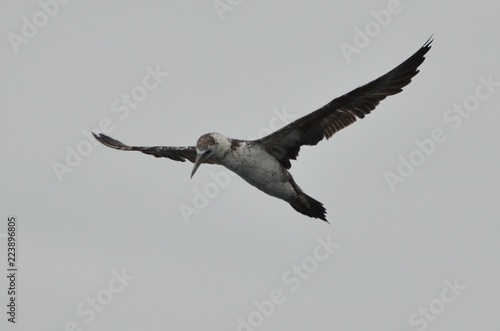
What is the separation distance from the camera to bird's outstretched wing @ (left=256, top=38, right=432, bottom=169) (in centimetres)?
2597

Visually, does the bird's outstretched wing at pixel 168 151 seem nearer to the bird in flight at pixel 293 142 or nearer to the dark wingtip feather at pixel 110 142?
the dark wingtip feather at pixel 110 142

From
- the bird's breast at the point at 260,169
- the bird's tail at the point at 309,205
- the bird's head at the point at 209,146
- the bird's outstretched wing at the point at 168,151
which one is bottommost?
the bird's tail at the point at 309,205

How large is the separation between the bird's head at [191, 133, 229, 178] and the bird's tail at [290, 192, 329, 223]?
220cm

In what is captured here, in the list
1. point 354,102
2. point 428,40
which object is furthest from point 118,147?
point 428,40

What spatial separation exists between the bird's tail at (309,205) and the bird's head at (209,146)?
7.21 feet

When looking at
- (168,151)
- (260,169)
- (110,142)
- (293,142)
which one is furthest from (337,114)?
(110,142)

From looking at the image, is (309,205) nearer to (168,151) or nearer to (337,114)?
(337,114)

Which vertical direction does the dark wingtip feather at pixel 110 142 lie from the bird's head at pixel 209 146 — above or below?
above

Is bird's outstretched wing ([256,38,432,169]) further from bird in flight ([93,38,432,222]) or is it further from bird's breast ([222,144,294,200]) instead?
bird's breast ([222,144,294,200])

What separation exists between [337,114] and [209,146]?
3.10 m

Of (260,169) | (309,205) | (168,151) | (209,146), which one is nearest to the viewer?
(209,146)

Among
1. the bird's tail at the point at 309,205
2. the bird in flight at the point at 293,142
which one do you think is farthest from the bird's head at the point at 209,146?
the bird's tail at the point at 309,205

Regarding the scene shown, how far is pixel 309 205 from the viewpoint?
2727 cm

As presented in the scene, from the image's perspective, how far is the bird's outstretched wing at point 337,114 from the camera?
85.2ft
